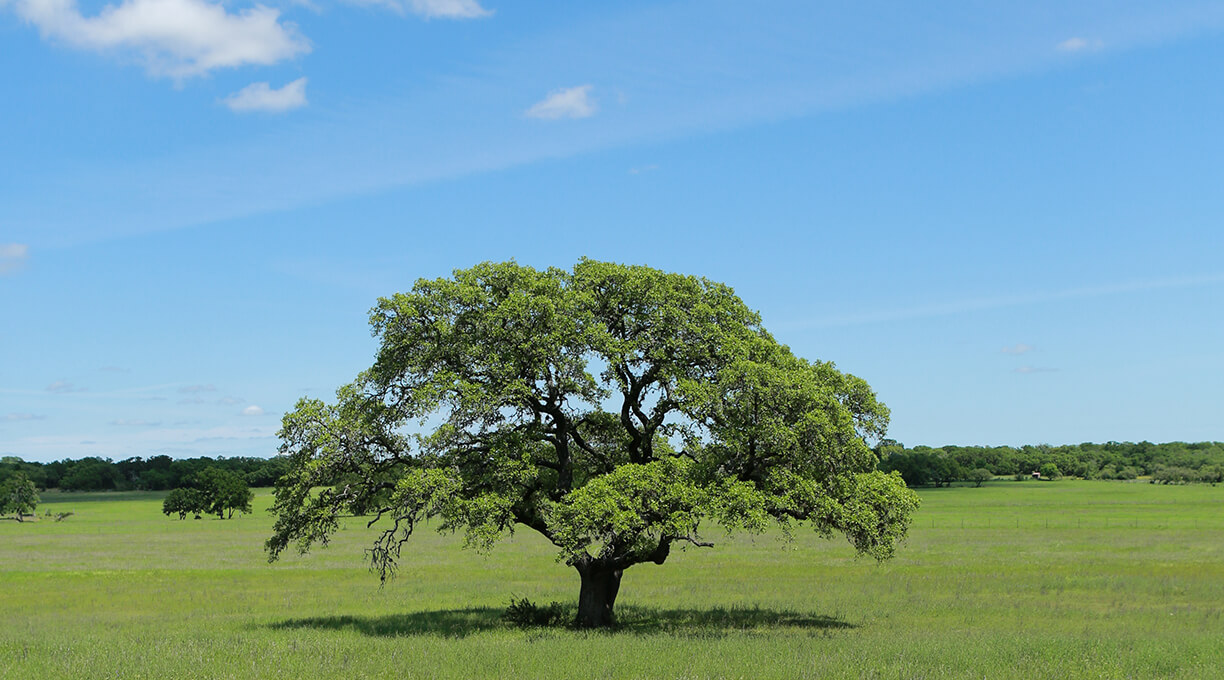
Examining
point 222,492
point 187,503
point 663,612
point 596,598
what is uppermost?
point 596,598

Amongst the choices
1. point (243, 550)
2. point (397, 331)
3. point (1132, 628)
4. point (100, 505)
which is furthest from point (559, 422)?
point (100, 505)

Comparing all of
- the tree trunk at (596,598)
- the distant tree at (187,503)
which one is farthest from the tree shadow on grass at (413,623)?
the distant tree at (187,503)

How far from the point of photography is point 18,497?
153 meters

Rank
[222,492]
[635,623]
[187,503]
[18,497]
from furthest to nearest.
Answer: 1. [18,497]
2. [187,503]
3. [222,492]
4. [635,623]

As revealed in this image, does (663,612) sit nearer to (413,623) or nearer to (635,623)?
(635,623)

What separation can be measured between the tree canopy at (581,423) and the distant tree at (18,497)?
14676cm

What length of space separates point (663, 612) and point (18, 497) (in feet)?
501

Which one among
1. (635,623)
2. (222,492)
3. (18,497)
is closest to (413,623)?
(635,623)

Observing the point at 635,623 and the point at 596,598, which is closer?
the point at 596,598

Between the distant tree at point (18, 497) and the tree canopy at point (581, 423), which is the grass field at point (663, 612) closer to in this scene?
the tree canopy at point (581, 423)

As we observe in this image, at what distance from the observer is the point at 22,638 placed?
30.9 metres

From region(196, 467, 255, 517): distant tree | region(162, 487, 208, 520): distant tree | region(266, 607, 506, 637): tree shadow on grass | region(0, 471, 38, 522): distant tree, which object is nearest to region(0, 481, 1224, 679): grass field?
region(266, 607, 506, 637): tree shadow on grass

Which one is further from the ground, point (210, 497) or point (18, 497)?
point (18, 497)

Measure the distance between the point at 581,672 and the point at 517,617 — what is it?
1222 centimetres
